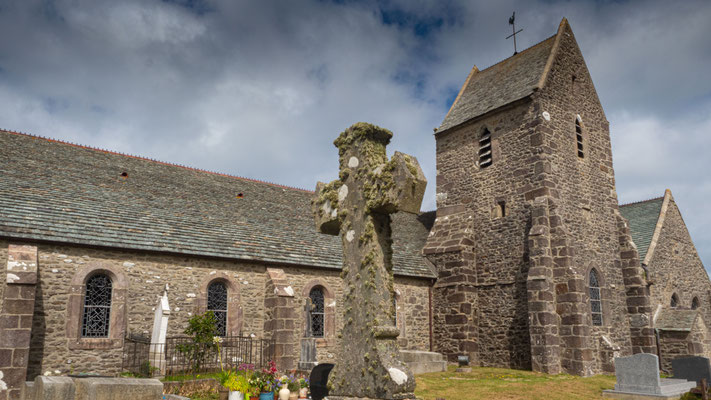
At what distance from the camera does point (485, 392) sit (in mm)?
13148

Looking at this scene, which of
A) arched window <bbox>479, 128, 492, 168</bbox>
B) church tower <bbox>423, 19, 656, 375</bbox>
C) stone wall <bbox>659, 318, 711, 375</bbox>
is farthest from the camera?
arched window <bbox>479, 128, 492, 168</bbox>

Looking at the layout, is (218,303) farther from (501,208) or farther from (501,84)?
(501,84)

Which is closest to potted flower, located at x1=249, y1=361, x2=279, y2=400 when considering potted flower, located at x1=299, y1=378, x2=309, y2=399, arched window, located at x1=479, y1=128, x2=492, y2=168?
potted flower, located at x1=299, y1=378, x2=309, y2=399

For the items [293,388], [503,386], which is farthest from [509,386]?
[293,388]

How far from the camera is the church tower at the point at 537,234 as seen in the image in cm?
1789

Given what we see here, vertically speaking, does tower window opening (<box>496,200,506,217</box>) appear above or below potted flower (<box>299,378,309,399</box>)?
above

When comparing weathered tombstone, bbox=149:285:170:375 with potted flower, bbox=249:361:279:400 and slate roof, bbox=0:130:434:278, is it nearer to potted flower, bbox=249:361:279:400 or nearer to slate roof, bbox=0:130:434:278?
slate roof, bbox=0:130:434:278

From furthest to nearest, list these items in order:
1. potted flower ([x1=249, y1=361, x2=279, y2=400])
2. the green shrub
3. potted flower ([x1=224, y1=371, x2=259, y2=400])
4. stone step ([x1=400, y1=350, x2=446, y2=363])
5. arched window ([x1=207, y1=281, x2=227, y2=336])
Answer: stone step ([x1=400, y1=350, x2=446, y2=363])
arched window ([x1=207, y1=281, x2=227, y2=336])
the green shrub
potted flower ([x1=249, y1=361, x2=279, y2=400])
potted flower ([x1=224, y1=371, x2=259, y2=400])

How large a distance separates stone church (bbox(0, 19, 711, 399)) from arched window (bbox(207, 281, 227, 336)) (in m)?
0.05

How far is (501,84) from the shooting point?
74.9 ft

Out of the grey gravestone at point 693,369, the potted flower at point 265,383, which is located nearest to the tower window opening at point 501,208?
the grey gravestone at point 693,369

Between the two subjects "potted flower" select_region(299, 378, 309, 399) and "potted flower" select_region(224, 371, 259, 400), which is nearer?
"potted flower" select_region(224, 371, 259, 400)

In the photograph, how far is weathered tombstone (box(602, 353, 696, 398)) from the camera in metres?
13.1

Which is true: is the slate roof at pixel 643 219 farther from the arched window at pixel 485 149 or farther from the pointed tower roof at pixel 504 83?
the pointed tower roof at pixel 504 83
